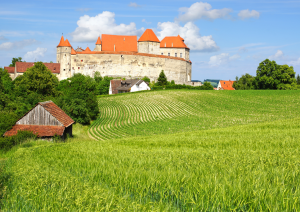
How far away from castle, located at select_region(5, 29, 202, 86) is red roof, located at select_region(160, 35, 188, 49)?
21.1ft

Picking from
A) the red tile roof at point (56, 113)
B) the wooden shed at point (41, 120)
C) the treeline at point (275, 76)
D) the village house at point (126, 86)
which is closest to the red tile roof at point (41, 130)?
the wooden shed at point (41, 120)

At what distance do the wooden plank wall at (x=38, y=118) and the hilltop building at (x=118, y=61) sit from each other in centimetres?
6445

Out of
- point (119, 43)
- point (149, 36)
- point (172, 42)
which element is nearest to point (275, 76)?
point (172, 42)

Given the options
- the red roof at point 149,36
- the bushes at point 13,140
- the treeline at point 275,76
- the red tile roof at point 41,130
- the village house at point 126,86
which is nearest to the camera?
the bushes at point 13,140

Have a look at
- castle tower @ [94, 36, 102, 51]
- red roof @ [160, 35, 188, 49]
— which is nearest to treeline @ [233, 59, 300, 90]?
red roof @ [160, 35, 188, 49]

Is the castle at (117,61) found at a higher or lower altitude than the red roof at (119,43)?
lower

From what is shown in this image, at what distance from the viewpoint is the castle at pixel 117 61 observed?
8756cm

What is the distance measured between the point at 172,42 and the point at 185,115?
227 ft

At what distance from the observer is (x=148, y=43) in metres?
94.9

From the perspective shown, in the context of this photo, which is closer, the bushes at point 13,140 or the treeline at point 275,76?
the bushes at point 13,140

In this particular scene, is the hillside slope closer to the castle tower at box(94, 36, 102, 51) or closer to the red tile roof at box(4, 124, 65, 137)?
the red tile roof at box(4, 124, 65, 137)

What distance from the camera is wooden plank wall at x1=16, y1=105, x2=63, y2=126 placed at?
938 inches

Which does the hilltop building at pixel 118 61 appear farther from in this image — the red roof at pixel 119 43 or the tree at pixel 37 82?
the tree at pixel 37 82

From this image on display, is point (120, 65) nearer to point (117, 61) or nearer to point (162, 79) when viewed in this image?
point (117, 61)
